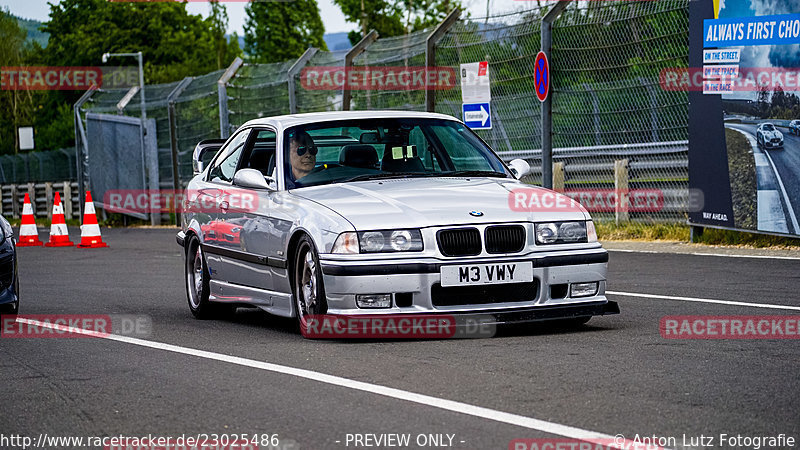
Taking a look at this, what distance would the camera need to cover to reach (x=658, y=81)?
16125mm

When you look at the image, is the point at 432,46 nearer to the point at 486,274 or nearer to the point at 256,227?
the point at 256,227

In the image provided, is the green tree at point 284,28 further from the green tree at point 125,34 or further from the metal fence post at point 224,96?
the metal fence post at point 224,96

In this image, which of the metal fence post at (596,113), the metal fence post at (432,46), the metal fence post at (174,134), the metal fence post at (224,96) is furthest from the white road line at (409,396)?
the metal fence post at (174,134)

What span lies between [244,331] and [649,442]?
4612 mm

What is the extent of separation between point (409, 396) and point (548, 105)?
12.3 meters

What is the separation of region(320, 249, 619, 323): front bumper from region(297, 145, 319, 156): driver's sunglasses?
4.91 feet

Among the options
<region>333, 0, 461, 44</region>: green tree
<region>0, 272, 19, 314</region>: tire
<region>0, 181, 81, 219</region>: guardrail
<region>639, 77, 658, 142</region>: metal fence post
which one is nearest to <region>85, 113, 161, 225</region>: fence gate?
<region>0, 181, 81, 219</region>: guardrail

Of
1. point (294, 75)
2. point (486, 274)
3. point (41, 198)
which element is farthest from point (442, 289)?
point (41, 198)

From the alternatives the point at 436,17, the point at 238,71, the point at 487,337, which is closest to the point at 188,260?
the point at 487,337

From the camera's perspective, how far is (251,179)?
8945mm

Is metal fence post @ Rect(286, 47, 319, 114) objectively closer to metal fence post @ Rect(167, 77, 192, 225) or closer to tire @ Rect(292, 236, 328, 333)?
metal fence post @ Rect(167, 77, 192, 225)

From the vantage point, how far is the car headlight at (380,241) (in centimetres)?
771

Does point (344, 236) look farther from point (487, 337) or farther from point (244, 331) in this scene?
point (244, 331)

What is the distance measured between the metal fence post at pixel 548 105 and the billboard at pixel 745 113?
2717 mm
